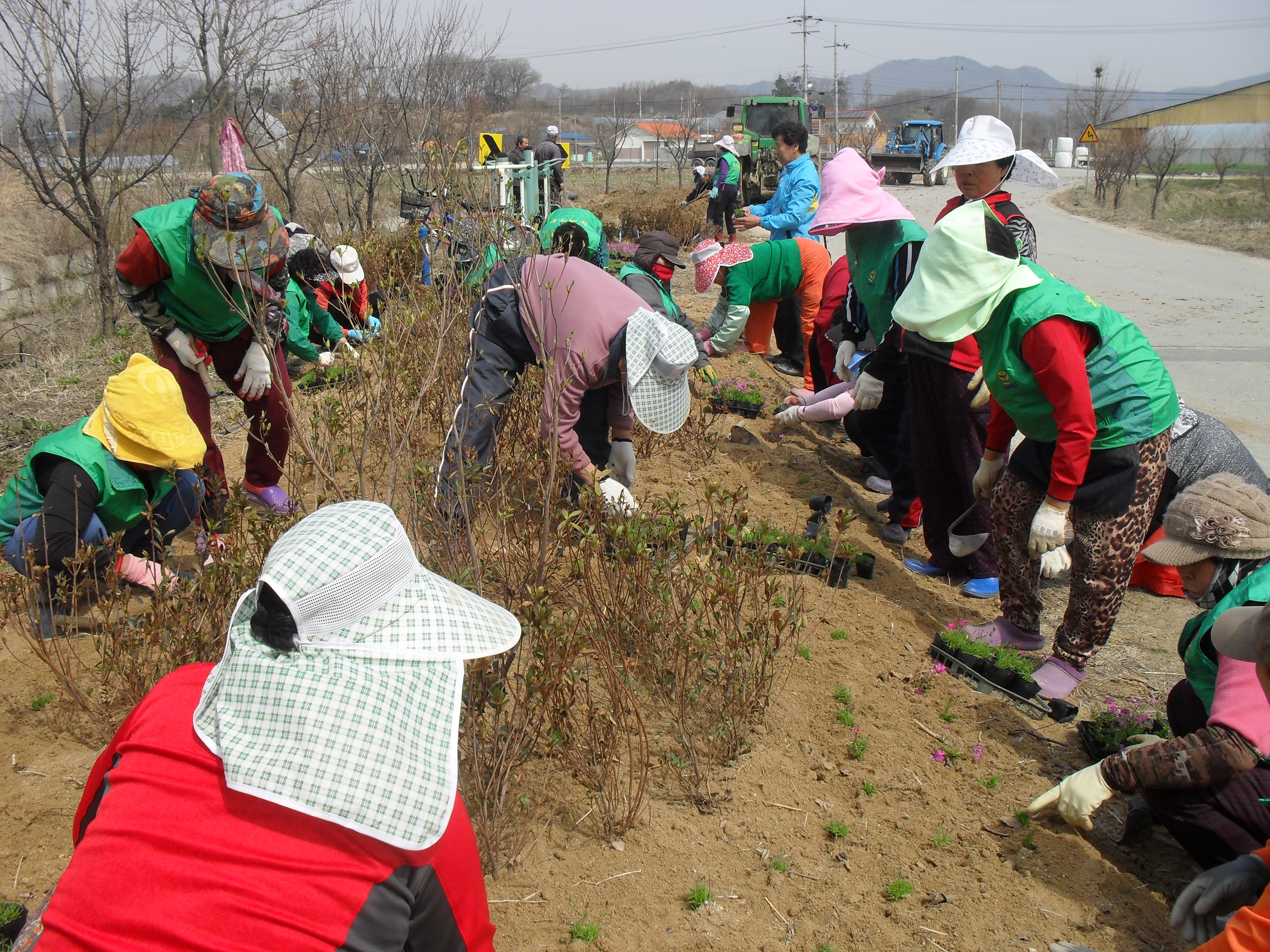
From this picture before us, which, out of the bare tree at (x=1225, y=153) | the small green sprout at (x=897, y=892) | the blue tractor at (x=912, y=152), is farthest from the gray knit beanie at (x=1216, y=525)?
the bare tree at (x=1225, y=153)

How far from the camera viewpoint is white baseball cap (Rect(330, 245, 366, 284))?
5664 millimetres

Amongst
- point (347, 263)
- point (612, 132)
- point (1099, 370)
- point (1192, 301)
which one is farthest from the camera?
point (612, 132)

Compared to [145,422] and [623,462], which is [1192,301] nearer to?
[623,462]

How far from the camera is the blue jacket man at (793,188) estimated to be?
6824 millimetres

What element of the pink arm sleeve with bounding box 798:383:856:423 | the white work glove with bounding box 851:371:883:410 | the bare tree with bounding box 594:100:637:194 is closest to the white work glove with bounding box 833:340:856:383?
the pink arm sleeve with bounding box 798:383:856:423

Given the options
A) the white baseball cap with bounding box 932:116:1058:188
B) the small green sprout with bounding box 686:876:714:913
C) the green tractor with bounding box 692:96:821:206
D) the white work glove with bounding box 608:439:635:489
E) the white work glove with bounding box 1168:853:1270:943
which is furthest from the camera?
the green tractor with bounding box 692:96:821:206

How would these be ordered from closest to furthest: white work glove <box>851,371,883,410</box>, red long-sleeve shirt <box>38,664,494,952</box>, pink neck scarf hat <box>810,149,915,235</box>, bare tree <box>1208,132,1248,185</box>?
red long-sleeve shirt <box>38,664,494,952</box> < pink neck scarf hat <box>810,149,915,235</box> < white work glove <box>851,371,883,410</box> < bare tree <box>1208,132,1248,185</box>

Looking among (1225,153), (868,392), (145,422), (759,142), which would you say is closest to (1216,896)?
(868,392)

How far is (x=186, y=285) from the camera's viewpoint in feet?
11.2

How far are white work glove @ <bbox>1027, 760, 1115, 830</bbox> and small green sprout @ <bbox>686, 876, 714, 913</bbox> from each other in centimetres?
87

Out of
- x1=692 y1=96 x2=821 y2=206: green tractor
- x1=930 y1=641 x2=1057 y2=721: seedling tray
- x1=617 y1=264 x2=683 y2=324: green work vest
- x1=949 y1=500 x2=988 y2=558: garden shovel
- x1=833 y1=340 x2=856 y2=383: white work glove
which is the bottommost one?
x1=930 y1=641 x2=1057 y2=721: seedling tray

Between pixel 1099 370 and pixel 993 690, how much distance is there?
104 cm

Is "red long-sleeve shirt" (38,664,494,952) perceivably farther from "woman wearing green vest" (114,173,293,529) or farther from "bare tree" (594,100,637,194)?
"bare tree" (594,100,637,194)

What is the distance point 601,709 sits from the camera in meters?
2.56
